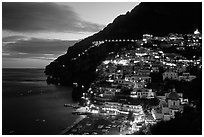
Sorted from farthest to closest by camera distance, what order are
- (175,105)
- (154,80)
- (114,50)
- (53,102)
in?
(114,50)
(53,102)
(154,80)
(175,105)

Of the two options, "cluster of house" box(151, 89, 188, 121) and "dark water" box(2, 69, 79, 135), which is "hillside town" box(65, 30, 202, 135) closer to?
"cluster of house" box(151, 89, 188, 121)

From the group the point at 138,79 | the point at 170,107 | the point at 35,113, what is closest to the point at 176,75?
the point at 138,79

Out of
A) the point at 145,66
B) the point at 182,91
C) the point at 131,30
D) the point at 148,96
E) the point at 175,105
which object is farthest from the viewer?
the point at 131,30

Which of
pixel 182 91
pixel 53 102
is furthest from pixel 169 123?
pixel 53 102

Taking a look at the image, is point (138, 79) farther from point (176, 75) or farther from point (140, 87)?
point (176, 75)

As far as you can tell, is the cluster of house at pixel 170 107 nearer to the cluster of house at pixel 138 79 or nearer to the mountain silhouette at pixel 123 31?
the cluster of house at pixel 138 79

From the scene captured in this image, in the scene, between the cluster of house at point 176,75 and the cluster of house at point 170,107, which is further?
the cluster of house at point 176,75

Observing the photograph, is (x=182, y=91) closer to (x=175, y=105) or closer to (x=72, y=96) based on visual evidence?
(x=175, y=105)

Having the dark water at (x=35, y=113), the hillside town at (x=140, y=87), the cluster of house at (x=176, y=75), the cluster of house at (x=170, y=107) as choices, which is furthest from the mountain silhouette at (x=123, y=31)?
the cluster of house at (x=170, y=107)
